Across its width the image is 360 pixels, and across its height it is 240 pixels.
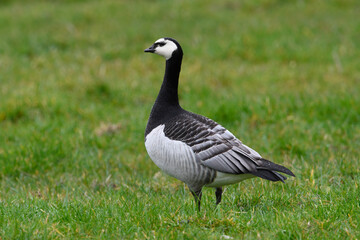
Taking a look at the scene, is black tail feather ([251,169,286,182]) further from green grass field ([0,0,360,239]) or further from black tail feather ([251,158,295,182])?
green grass field ([0,0,360,239])

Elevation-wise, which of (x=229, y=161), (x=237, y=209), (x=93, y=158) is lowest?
(x=93, y=158)

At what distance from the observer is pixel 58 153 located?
7.40m

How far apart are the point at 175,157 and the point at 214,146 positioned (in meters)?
0.41

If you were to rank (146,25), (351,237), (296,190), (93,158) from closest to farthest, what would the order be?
1. (351,237)
2. (296,190)
3. (93,158)
4. (146,25)

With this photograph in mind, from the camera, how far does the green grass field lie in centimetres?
450

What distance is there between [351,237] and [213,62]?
28.7 ft

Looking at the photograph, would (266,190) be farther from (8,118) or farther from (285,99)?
(8,118)

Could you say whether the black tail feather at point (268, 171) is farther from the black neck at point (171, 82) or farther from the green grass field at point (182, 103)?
the black neck at point (171, 82)

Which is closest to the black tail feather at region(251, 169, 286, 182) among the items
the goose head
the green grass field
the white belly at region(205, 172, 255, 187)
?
the white belly at region(205, 172, 255, 187)

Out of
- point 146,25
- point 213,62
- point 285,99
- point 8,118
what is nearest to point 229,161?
point 285,99

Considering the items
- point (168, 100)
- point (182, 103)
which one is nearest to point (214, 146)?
point (168, 100)

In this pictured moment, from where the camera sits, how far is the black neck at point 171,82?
5.52 m

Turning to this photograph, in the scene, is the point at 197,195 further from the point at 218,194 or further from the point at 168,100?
the point at 168,100

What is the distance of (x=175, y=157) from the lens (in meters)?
4.91
